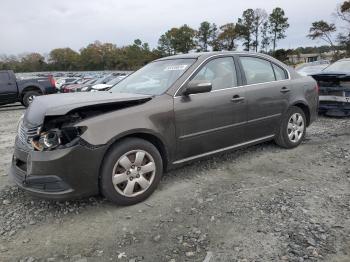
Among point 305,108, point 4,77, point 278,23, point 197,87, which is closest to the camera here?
point 197,87

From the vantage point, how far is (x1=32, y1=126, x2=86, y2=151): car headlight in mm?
3414

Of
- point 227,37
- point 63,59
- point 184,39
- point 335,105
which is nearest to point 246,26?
point 227,37

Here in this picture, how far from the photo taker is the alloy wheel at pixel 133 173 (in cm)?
362

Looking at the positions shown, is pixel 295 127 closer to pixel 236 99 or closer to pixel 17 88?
pixel 236 99

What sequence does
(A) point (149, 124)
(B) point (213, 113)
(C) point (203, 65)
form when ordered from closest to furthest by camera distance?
(A) point (149, 124) < (B) point (213, 113) < (C) point (203, 65)

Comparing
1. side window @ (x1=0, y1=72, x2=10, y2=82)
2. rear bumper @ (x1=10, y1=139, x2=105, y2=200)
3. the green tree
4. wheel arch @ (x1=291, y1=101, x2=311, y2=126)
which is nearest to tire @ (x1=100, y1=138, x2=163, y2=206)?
rear bumper @ (x1=10, y1=139, x2=105, y2=200)

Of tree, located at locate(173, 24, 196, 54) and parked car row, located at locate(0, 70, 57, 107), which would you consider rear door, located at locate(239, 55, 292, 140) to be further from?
tree, located at locate(173, 24, 196, 54)

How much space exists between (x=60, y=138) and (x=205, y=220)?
1.60 metres

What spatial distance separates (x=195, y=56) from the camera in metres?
4.64

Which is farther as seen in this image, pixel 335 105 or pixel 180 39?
pixel 180 39

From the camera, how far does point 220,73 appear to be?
4.68 metres

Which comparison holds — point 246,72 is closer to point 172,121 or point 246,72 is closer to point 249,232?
point 172,121

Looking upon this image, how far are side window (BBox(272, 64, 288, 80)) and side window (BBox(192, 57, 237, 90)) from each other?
947 millimetres

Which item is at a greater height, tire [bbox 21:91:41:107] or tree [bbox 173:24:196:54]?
tree [bbox 173:24:196:54]
